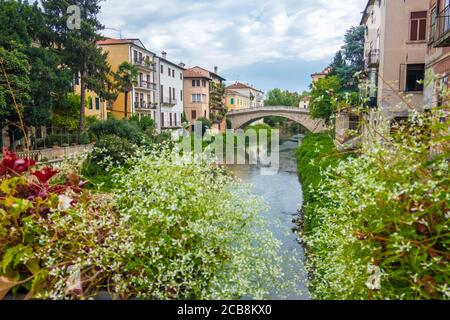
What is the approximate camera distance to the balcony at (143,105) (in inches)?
1092

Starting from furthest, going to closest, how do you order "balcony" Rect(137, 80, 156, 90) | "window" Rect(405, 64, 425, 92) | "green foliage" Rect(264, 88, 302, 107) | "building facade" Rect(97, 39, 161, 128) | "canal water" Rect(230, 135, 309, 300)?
"green foliage" Rect(264, 88, 302, 107) → "balcony" Rect(137, 80, 156, 90) → "building facade" Rect(97, 39, 161, 128) → "window" Rect(405, 64, 425, 92) → "canal water" Rect(230, 135, 309, 300)

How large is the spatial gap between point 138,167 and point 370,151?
1.66 m

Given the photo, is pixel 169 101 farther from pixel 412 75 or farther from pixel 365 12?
pixel 412 75

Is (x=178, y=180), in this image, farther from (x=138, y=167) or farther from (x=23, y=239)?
(x=23, y=239)

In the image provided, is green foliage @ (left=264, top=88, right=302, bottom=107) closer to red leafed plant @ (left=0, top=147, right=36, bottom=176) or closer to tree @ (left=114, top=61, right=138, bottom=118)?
tree @ (left=114, top=61, right=138, bottom=118)

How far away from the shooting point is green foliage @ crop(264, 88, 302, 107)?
6725cm

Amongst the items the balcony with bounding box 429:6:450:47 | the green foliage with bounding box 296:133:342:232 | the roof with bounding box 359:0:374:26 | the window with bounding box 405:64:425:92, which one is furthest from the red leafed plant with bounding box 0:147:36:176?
the roof with bounding box 359:0:374:26

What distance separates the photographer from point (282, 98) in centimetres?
6838

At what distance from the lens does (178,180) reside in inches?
98.5

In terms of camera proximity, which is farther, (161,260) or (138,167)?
(138,167)

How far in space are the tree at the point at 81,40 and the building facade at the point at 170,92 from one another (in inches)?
479

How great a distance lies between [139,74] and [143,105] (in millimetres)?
2490

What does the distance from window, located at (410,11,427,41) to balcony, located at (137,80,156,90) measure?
1928cm
